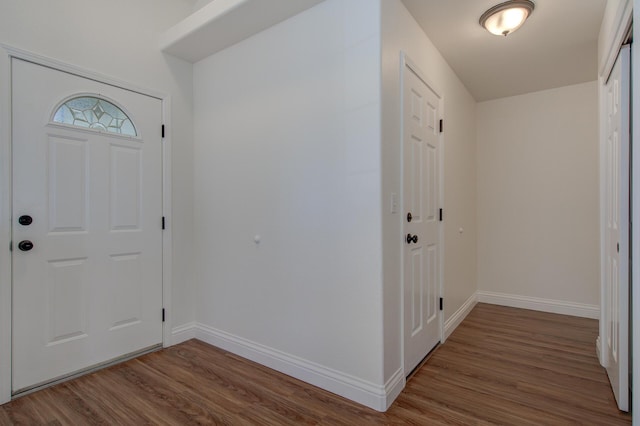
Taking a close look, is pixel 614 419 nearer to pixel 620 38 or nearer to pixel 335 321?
pixel 335 321

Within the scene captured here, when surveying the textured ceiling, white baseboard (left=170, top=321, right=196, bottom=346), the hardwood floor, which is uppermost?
the textured ceiling

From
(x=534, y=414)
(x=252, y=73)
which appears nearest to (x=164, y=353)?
(x=252, y=73)

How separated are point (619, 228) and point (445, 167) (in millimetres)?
1340

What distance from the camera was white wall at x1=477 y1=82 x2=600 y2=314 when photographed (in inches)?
141

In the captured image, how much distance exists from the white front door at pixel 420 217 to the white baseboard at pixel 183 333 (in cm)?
191

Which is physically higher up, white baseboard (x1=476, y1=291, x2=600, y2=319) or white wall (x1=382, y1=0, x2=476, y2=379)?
white wall (x1=382, y1=0, x2=476, y2=379)

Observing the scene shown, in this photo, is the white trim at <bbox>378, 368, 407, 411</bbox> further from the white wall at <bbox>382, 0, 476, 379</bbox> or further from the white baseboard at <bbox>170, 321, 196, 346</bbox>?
the white baseboard at <bbox>170, 321, 196, 346</bbox>

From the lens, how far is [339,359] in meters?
2.06

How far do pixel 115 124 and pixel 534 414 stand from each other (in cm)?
341

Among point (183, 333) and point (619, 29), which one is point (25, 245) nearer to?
point (183, 333)

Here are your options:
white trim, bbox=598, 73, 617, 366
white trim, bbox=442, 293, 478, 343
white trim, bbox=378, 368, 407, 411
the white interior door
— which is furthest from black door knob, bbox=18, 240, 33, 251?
white trim, bbox=598, 73, 617, 366

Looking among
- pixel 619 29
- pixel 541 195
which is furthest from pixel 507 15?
pixel 541 195

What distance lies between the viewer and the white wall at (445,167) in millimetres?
1952

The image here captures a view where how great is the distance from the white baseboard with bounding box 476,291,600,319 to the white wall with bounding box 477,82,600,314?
0.03 m
